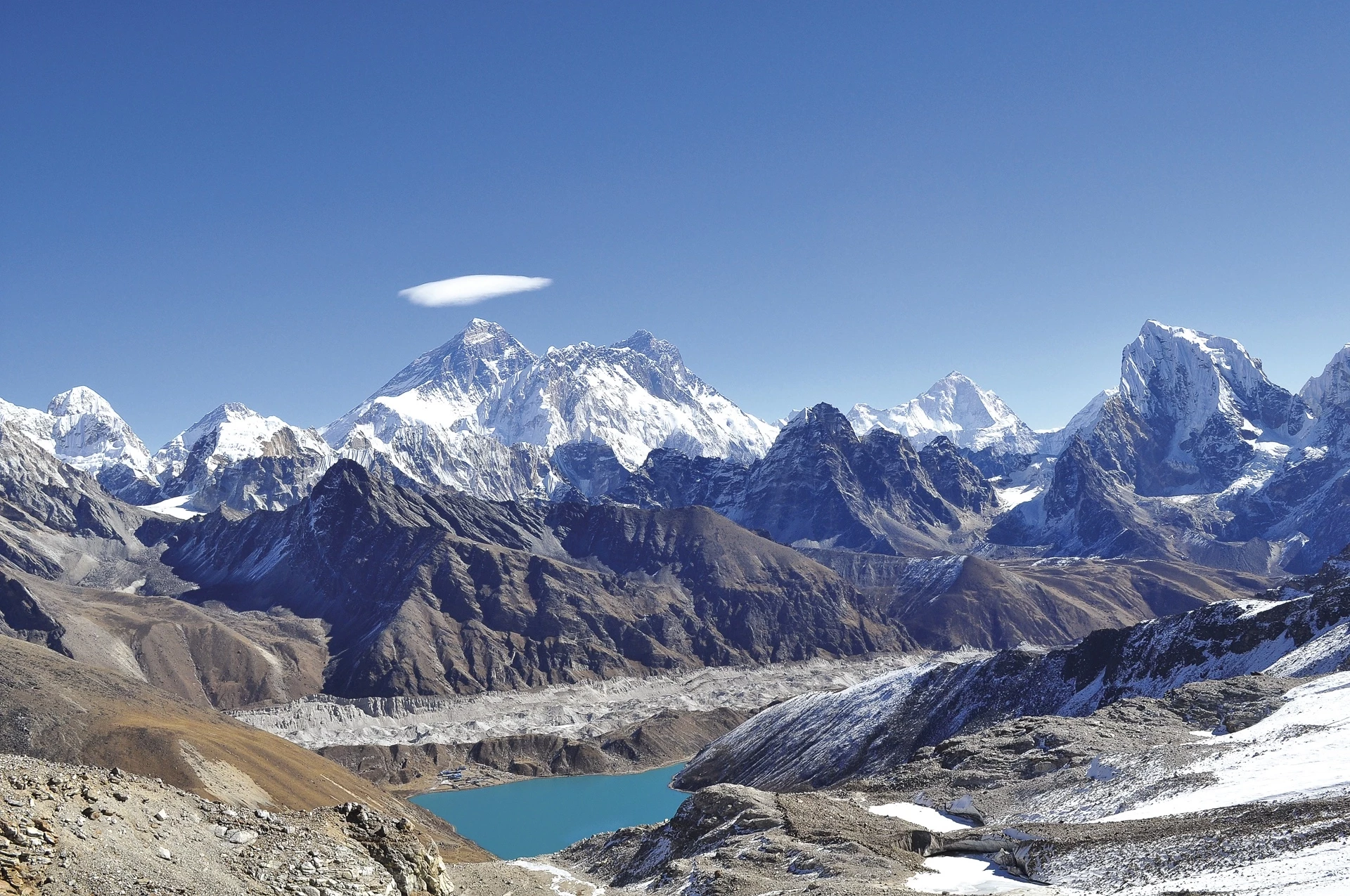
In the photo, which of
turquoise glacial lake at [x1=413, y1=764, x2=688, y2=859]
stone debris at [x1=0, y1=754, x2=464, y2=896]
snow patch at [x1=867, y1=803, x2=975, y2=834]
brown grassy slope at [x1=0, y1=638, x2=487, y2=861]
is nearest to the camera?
stone debris at [x1=0, y1=754, x2=464, y2=896]

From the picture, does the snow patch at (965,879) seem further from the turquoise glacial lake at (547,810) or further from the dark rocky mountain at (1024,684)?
the turquoise glacial lake at (547,810)

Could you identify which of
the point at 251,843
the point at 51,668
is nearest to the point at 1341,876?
the point at 251,843

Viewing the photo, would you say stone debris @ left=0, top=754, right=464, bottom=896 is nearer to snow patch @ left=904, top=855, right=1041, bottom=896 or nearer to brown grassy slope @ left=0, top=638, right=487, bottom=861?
snow patch @ left=904, top=855, right=1041, bottom=896

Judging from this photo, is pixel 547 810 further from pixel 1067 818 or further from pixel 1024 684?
pixel 1067 818

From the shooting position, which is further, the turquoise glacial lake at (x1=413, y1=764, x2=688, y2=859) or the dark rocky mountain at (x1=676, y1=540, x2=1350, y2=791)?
the turquoise glacial lake at (x1=413, y1=764, x2=688, y2=859)

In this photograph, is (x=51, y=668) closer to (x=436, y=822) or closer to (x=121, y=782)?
(x=436, y=822)

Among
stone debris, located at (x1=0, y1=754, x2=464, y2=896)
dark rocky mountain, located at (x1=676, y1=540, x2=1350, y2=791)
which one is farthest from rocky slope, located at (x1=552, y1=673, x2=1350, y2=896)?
dark rocky mountain, located at (x1=676, y1=540, x2=1350, y2=791)

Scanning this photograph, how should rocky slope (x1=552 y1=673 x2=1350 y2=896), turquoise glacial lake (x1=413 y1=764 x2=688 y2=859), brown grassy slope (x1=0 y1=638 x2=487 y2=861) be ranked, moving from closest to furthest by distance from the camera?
rocky slope (x1=552 y1=673 x2=1350 y2=896) < brown grassy slope (x1=0 y1=638 x2=487 y2=861) < turquoise glacial lake (x1=413 y1=764 x2=688 y2=859)
